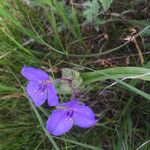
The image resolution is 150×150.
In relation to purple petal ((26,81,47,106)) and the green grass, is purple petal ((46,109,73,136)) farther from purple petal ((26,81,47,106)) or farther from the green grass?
the green grass

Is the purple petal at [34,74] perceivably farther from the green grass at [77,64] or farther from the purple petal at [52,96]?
the green grass at [77,64]

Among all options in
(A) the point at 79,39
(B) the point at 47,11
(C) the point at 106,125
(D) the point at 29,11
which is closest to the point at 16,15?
(D) the point at 29,11

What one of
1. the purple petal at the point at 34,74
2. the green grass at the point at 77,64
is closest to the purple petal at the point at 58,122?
the purple petal at the point at 34,74

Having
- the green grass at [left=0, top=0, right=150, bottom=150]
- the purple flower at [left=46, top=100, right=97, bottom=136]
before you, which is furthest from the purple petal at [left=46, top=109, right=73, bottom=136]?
the green grass at [left=0, top=0, right=150, bottom=150]

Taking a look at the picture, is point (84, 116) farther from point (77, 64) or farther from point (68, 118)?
point (77, 64)

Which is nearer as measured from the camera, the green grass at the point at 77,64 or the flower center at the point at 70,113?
the flower center at the point at 70,113

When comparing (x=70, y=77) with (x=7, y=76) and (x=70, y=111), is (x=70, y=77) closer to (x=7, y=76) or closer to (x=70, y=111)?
(x=70, y=111)
